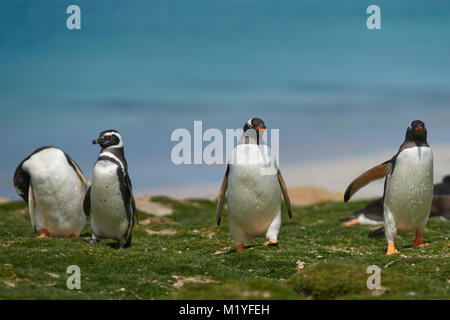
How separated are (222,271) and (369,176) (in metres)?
5.56

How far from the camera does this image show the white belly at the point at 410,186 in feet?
52.7

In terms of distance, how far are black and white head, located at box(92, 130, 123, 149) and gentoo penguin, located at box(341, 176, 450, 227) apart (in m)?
13.1

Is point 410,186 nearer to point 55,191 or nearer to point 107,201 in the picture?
point 107,201

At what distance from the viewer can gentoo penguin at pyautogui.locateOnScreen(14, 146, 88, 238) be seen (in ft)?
61.1

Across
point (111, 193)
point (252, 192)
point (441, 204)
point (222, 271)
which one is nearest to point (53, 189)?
point (111, 193)

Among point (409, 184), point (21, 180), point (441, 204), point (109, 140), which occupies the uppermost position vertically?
point (109, 140)

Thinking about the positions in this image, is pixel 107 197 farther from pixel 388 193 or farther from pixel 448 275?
pixel 448 275

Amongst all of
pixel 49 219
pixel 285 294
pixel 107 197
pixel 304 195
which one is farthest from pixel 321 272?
pixel 304 195

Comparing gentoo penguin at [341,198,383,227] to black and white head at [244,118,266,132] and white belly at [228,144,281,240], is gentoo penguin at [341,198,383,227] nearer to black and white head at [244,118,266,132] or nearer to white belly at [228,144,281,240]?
white belly at [228,144,281,240]

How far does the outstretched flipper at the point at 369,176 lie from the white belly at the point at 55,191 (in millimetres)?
7811

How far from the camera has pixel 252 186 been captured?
1569cm

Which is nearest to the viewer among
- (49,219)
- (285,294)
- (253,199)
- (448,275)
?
(285,294)

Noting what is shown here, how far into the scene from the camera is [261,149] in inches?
622
